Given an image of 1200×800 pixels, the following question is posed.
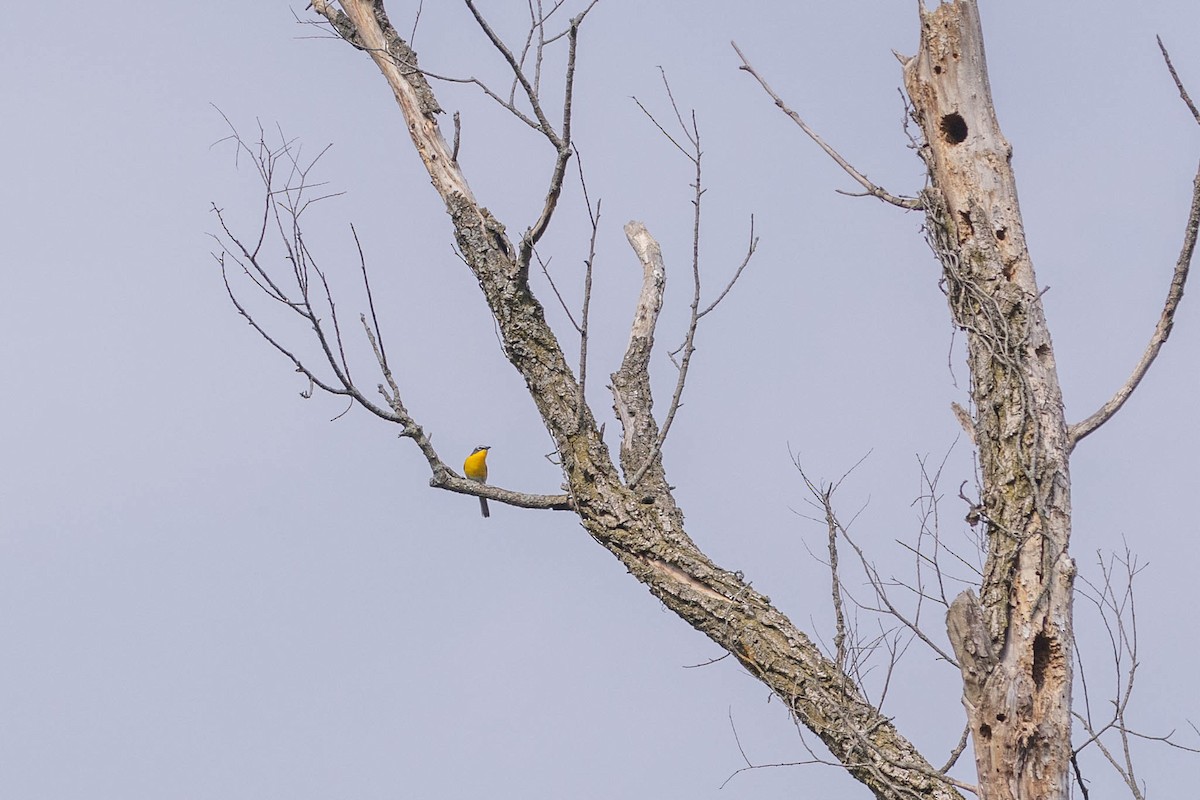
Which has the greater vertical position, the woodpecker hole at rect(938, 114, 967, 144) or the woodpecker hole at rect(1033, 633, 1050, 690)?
the woodpecker hole at rect(938, 114, 967, 144)

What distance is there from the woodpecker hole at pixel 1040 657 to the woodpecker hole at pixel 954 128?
2.06 m

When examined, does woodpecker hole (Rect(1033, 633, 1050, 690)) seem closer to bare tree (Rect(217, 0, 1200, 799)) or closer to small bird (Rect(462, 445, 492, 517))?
bare tree (Rect(217, 0, 1200, 799))

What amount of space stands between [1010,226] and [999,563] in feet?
4.60

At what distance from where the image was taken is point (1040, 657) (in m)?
4.95

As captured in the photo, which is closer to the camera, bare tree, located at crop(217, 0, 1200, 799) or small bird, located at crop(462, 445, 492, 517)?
bare tree, located at crop(217, 0, 1200, 799)

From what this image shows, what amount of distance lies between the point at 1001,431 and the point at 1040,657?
898 millimetres

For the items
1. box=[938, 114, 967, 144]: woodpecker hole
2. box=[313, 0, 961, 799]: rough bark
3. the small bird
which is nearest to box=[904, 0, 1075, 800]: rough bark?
box=[938, 114, 967, 144]: woodpecker hole

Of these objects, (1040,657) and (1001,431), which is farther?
(1001,431)

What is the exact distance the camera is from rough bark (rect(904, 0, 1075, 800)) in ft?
15.8

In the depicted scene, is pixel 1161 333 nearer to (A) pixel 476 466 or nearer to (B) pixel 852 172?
(B) pixel 852 172

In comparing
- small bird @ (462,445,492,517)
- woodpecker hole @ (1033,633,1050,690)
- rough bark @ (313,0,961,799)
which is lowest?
woodpecker hole @ (1033,633,1050,690)

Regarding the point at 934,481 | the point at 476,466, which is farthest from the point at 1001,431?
the point at 476,466

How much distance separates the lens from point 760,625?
585 centimetres

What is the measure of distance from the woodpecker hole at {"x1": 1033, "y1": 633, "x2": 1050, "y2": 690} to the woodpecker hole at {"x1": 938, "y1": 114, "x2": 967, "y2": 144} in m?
2.06
